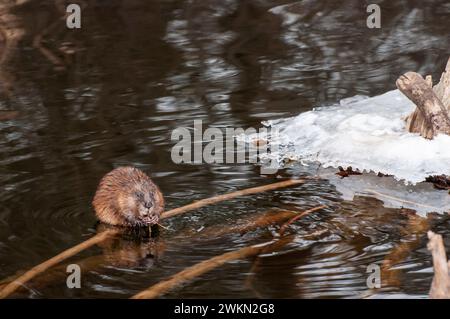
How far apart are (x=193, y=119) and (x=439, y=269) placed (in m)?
4.79

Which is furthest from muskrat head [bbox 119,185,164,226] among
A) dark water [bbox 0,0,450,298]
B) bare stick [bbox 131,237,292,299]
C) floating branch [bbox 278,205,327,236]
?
floating branch [bbox 278,205,327,236]

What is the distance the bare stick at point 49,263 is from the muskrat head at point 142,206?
186 mm

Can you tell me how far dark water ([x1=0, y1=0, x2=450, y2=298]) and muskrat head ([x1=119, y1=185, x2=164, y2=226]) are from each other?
134 mm

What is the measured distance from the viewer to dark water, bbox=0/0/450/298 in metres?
5.86

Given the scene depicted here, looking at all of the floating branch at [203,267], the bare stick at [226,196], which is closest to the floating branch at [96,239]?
the bare stick at [226,196]

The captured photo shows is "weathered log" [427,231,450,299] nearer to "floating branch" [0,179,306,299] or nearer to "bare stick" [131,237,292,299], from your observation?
"bare stick" [131,237,292,299]

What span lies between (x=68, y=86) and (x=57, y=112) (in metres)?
0.94

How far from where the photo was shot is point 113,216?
6.50 m

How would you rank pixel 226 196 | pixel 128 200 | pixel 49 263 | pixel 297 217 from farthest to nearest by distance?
pixel 226 196
pixel 297 217
pixel 128 200
pixel 49 263

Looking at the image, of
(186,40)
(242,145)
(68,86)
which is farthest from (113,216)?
(186,40)

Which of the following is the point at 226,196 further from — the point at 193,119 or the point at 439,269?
the point at 439,269

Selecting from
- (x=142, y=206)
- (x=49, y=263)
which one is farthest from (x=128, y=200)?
(x=49, y=263)

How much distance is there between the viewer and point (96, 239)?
20.6 ft

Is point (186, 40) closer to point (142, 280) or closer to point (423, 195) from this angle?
point (423, 195)
